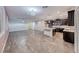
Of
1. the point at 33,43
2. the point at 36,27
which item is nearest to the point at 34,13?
the point at 36,27

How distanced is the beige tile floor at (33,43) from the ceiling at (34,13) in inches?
12.2

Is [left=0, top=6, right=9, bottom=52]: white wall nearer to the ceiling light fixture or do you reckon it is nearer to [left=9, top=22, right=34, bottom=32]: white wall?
[left=9, top=22, right=34, bottom=32]: white wall

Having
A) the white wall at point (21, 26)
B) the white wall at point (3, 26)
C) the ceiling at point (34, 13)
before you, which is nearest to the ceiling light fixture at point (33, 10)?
the ceiling at point (34, 13)

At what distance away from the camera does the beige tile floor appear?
2.46 meters

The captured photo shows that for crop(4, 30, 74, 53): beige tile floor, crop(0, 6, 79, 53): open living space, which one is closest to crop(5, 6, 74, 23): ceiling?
crop(0, 6, 79, 53): open living space

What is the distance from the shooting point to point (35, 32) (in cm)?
258

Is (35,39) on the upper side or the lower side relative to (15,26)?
lower

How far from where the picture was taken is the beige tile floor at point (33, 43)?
2463 mm
